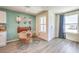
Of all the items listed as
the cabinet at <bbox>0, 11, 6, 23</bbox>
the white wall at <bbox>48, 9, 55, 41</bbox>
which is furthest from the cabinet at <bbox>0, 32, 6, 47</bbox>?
the white wall at <bbox>48, 9, 55, 41</bbox>

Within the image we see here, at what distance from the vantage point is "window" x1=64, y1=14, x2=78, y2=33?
1.82 metres

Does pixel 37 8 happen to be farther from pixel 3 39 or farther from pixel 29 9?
pixel 3 39

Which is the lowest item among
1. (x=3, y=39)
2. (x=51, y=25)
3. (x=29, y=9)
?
(x=3, y=39)

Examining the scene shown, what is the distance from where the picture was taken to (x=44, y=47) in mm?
1797

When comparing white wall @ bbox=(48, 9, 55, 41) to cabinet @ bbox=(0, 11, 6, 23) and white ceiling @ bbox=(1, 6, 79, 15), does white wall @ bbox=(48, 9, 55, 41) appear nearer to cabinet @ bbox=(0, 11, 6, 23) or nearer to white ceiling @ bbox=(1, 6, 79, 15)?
white ceiling @ bbox=(1, 6, 79, 15)

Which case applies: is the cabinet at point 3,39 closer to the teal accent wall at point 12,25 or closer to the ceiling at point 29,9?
the teal accent wall at point 12,25

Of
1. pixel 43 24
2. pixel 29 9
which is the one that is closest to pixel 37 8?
pixel 29 9

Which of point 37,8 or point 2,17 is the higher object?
point 37,8

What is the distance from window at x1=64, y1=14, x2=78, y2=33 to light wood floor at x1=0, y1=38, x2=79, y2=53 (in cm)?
28

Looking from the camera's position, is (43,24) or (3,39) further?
(43,24)

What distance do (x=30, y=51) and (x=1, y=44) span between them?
0.64 meters

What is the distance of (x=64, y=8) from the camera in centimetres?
178

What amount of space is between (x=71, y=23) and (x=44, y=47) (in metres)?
0.86
